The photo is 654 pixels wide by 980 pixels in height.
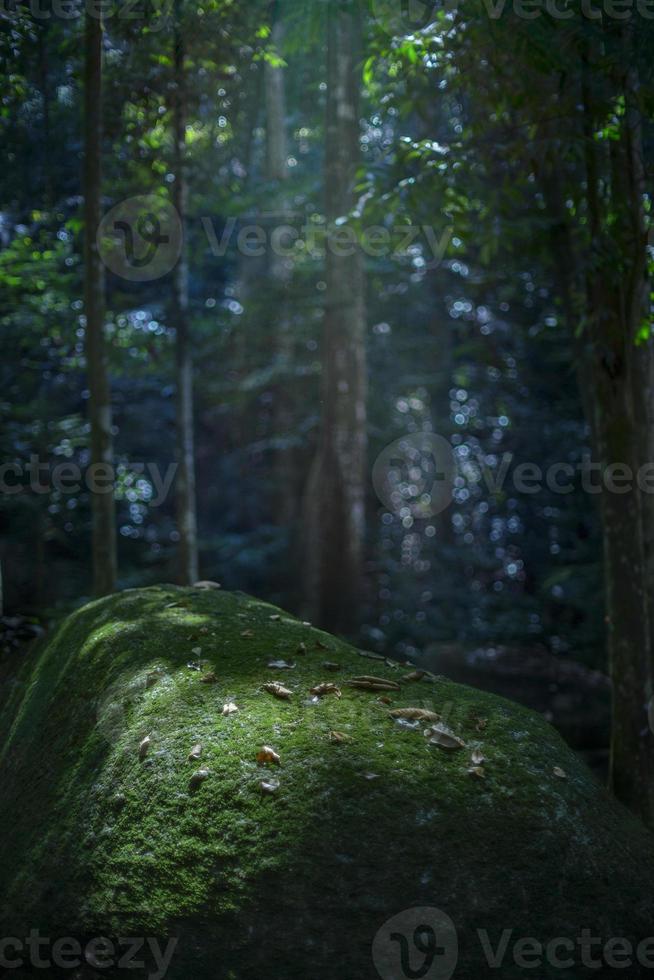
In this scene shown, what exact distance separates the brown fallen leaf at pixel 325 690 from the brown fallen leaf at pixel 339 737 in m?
0.29

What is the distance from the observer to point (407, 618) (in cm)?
1202

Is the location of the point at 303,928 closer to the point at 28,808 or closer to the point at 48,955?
the point at 48,955

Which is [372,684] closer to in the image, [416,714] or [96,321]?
[416,714]

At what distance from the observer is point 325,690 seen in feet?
10.4

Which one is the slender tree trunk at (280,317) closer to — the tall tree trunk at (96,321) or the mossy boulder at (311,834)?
the tall tree trunk at (96,321)

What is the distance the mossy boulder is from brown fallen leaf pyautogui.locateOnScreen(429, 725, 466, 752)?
2 cm

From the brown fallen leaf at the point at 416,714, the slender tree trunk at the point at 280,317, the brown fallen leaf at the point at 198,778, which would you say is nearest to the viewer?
the brown fallen leaf at the point at 198,778
